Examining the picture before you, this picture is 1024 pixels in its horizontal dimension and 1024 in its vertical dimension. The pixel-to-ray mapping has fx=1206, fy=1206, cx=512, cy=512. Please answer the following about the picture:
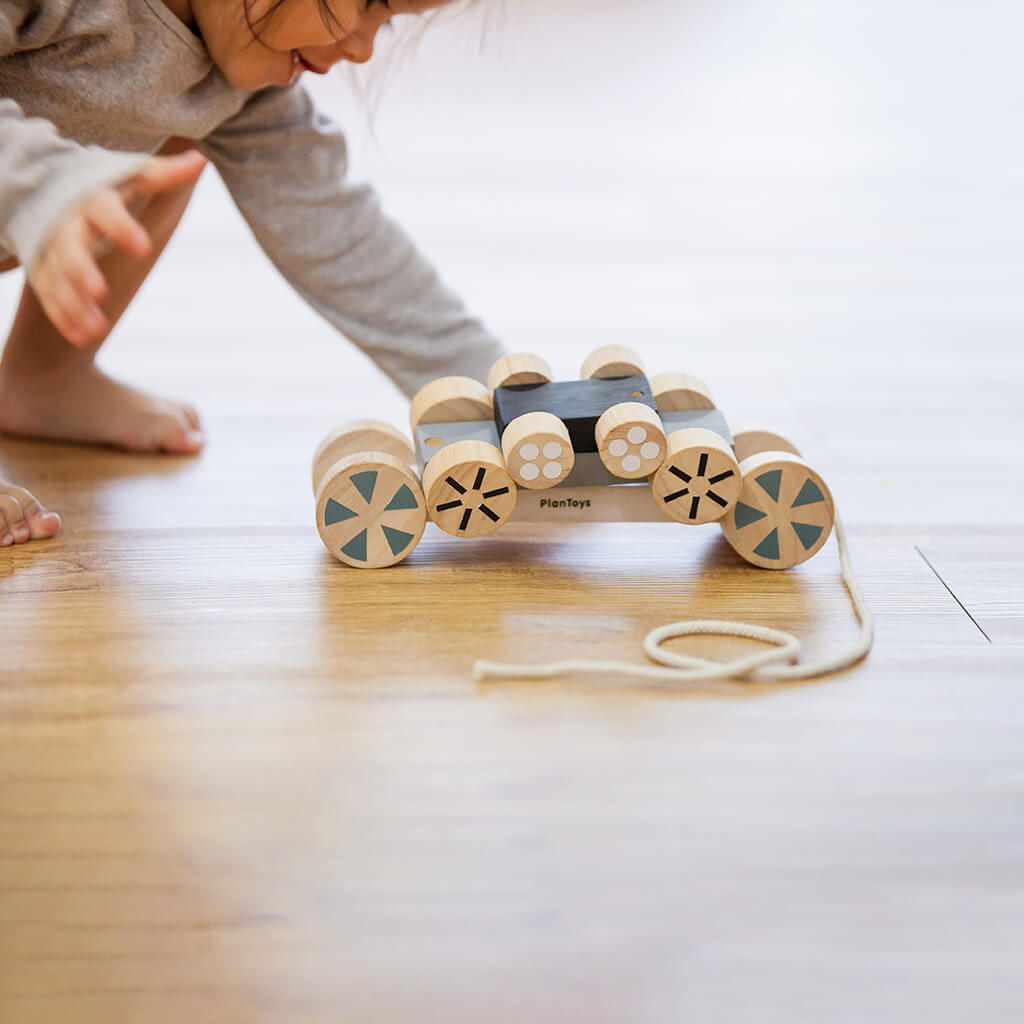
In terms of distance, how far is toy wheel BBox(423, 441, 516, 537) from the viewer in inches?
32.7

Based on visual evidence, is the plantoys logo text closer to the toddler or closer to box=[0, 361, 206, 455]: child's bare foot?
the toddler

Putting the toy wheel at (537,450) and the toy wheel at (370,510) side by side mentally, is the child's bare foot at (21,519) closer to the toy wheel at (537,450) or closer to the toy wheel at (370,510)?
the toy wheel at (370,510)

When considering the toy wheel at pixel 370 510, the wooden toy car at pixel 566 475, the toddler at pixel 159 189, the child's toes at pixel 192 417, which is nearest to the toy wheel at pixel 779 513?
the wooden toy car at pixel 566 475

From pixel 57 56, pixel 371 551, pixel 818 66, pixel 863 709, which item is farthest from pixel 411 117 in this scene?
pixel 863 709

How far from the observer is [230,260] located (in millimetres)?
1709

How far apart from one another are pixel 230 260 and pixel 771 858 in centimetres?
134

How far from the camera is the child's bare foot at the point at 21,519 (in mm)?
908

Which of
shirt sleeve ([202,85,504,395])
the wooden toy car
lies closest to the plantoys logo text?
the wooden toy car

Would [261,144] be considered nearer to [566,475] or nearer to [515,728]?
[566,475]

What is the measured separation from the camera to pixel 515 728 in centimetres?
69

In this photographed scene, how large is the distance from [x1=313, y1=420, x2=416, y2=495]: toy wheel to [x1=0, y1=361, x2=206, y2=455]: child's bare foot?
0.22 m

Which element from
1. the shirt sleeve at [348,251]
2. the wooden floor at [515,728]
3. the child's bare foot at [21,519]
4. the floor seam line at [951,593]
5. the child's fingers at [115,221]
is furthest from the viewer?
the shirt sleeve at [348,251]

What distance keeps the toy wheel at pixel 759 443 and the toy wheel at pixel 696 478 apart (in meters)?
0.07

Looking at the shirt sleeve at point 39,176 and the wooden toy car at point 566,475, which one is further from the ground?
the shirt sleeve at point 39,176
